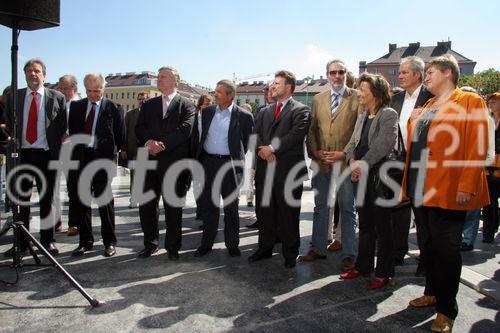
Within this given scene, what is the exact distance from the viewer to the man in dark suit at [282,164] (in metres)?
4.44

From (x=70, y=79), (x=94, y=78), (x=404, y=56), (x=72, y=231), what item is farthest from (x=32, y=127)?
(x=404, y=56)

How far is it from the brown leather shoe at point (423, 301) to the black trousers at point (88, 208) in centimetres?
334

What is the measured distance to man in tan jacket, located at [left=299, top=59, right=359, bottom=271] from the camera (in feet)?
14.8

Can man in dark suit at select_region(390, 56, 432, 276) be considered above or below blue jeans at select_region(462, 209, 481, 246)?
above

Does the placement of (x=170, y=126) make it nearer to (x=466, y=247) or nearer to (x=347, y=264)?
(x=347, y=264)

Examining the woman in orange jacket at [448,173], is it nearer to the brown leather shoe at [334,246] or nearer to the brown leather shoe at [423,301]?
the brown leather shoe at [423,301]

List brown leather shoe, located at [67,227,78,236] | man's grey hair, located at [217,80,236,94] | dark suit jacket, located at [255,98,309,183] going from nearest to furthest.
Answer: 1. dark suit jacket, located at [255,98,309,183]
2. man's grey hair, located at [217,80,236,94]
3. brown leather shoe, located at [67,227,78,236]

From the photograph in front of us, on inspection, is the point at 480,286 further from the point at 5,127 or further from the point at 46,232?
the point at 5,127

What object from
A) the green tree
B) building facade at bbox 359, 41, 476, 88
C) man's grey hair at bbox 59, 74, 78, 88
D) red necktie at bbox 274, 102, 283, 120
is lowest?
red necktie at bbox 274, 102, 283, 120

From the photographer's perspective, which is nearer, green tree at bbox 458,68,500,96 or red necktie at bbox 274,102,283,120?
red necktie at bbox 274,102,283,120

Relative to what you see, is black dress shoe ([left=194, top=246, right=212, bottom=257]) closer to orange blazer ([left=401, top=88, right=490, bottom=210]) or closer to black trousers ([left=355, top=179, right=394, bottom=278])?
black trousers ([left=355, top=179, right=394, bottom=278])

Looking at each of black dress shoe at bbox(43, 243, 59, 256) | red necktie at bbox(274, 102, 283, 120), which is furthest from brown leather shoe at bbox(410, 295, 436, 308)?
black dress shoe at bbox(43, 243, 59, 256)

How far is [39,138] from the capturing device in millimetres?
4738

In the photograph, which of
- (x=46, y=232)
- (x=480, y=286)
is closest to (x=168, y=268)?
(x=46, y=232)
